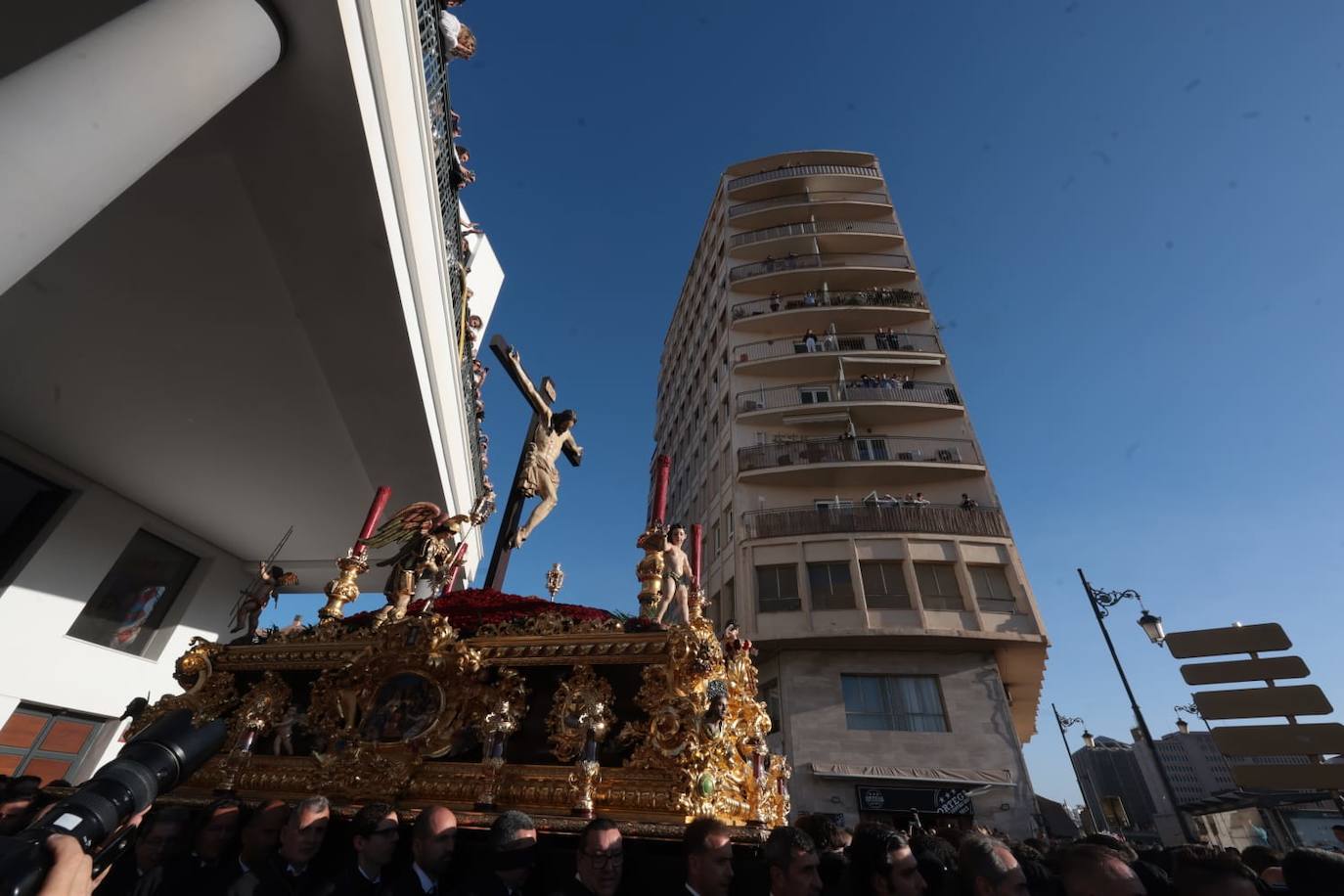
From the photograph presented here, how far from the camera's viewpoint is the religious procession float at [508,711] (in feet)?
9.18

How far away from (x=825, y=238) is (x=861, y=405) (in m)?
9.22

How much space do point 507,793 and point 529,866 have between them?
56 cm

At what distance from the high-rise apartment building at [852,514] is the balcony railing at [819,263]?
0.09 metres

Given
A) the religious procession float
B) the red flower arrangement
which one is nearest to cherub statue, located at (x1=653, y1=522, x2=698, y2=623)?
the religious procession float

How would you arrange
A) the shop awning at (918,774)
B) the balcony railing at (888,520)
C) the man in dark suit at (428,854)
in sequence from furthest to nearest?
1. the balcony railing at (888,520)
2. the shop awning at (918,774)
3. the man in dark suit at (428,854)

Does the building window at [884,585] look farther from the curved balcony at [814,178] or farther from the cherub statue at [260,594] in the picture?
the curved balcony at [814,178]

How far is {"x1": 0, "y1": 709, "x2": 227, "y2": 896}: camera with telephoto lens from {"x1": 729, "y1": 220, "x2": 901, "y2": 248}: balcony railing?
78.3ft

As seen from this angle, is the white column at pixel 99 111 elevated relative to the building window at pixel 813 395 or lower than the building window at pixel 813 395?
lower

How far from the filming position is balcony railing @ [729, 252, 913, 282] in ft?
73.4

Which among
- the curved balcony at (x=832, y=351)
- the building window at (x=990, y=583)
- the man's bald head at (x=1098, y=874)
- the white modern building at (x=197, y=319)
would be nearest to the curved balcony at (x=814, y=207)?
the curved balcony at (x=832, y=351)

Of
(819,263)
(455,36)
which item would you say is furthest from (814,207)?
(455,36)

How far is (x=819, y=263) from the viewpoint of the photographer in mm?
22234

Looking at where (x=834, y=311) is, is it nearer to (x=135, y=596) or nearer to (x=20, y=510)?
(x=135, y=596)

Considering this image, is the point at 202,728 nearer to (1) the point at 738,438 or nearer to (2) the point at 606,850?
(2) the point at 606,850
